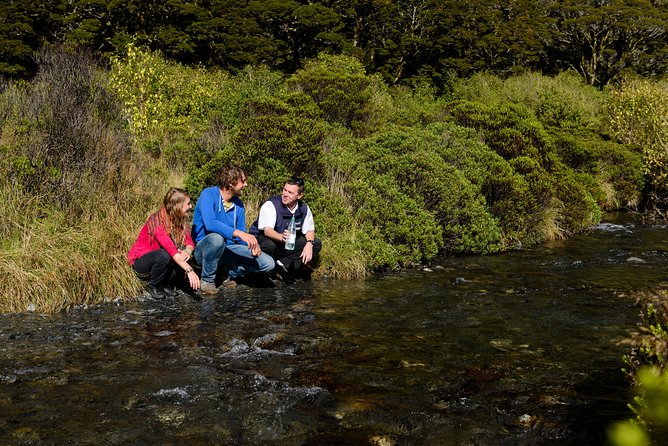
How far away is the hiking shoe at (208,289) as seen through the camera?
9.60 metres

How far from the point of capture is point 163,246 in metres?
8.91

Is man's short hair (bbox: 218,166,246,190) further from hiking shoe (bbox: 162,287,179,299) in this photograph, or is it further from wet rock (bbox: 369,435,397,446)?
wet rock (bbox: 369,435,397,446)

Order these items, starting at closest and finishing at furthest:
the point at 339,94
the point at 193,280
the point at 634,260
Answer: the point at 193,280, the point at 634,260, the point at 339,94

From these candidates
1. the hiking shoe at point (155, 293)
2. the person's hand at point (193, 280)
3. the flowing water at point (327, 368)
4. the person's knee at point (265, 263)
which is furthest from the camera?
the person's knee at point (265, 263)

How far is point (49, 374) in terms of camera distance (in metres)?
6.21

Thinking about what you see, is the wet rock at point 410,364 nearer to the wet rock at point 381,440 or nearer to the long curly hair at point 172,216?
the wet rock at point 381,440

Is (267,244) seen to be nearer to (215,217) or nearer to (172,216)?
(215,217)

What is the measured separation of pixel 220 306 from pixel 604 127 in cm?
2032

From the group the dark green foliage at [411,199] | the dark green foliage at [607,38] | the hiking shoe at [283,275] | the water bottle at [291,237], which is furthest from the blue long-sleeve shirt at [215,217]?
the dark green foliage at [607,38]

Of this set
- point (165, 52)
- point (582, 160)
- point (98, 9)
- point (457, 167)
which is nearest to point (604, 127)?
point (582, 160)

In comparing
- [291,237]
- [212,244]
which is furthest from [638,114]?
[212,244]

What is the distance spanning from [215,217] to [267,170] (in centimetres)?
226

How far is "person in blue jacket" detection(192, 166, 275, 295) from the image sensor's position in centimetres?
944

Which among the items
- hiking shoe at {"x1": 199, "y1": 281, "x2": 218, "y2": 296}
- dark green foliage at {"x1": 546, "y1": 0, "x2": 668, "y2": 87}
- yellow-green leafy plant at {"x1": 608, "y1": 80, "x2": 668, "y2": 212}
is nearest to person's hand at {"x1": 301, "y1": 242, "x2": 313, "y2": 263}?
hiking shoe at {"x1": 199, "y1": 281, "x2": 218, "y2": 296}
